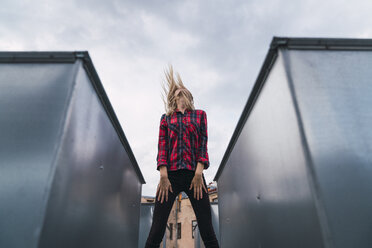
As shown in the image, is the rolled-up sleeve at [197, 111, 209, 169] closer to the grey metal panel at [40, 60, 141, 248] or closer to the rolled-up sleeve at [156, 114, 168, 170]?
the rolled-up sleeve at [156, 114, 168, 170]

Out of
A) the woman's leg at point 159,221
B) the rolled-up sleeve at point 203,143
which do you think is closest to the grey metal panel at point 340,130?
the rolled-up sleeve at point 203,143

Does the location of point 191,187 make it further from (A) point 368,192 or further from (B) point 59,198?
(A) point 368,192

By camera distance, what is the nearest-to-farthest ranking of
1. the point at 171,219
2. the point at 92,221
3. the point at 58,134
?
1. the point at 58,134
2. the point at 92,221
3. the point at 171,219

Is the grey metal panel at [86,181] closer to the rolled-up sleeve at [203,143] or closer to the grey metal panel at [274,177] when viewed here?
the rolled-up sleeve at [203,143]

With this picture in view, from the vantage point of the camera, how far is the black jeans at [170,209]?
1.78 metres

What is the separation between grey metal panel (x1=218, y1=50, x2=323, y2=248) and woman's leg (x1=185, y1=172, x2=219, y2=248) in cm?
46

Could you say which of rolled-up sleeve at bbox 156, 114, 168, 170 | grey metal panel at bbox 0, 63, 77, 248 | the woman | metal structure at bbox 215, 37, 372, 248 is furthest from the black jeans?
grey metal panel at bbox 0, 63, 77, 248

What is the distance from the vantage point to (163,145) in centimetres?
206

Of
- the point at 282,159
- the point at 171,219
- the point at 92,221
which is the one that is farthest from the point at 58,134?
the point at 171,219

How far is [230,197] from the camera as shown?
135 inches

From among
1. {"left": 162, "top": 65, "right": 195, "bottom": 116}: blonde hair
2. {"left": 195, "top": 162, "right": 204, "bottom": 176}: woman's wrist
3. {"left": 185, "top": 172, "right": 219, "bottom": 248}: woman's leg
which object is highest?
{"left": 162, "top": 65, "right": 195, "bottom": 116}: blonde hair

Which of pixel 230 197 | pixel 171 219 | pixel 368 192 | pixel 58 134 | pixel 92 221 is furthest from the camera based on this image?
pixel 171 219

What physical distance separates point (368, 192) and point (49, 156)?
1.73 meters

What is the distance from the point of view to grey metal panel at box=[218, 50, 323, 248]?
4.34 ft
